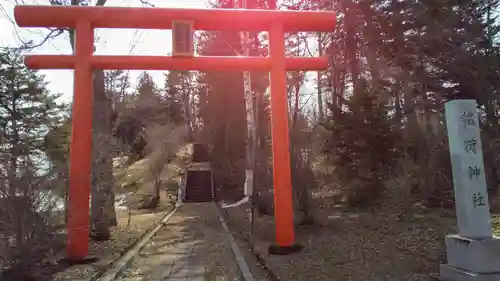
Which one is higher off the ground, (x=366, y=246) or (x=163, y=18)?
(x=163, y=18)

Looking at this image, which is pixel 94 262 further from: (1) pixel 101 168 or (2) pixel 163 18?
(2) pixel 163 18

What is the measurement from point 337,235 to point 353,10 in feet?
32.9

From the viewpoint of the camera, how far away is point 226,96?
27.7 metres

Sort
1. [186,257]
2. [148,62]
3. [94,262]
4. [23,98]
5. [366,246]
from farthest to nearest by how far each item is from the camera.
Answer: [23,98] < [186,257] < [148,62] < [366,246] < [94,262]

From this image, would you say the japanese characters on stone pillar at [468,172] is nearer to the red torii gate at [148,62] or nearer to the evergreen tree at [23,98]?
the red torii gate at [148,62]

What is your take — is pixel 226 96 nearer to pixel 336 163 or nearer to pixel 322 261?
pixel 336 163

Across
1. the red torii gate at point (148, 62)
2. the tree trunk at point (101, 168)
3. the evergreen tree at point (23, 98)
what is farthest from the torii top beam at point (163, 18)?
the evergreen tree at point (23, 98)

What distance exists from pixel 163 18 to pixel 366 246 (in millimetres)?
5868

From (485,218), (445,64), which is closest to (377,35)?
(445,64)

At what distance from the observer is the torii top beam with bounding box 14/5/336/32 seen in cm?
775

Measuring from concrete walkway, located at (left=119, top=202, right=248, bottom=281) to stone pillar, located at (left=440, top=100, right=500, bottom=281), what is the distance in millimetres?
3260

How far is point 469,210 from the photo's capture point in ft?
17.8

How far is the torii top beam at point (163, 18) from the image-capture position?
305 inches

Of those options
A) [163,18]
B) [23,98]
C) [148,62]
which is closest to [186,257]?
[148,62]
